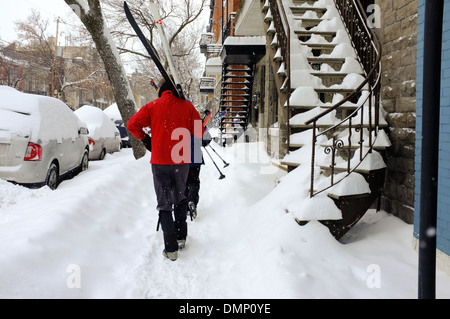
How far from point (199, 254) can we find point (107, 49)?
7531 millimetres

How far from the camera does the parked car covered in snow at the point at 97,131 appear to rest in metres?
11.7

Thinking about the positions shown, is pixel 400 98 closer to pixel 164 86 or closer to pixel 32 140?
pixel 164 86

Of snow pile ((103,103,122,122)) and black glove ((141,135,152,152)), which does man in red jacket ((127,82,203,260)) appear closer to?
black glove ((141,135,152,152))

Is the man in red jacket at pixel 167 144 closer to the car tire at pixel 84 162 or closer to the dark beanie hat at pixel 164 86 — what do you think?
the dark beanie hat at pixel 164 86

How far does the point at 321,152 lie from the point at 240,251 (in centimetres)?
187

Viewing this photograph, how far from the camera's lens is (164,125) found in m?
3.46

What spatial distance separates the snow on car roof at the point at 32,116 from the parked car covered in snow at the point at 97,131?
455 cm

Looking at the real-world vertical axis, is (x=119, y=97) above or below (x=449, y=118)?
above

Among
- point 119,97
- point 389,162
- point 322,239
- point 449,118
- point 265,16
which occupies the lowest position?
point 322,239

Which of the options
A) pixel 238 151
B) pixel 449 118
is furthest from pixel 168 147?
pixel 238 151

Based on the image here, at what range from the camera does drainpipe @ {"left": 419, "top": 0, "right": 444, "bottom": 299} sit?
4.70ft

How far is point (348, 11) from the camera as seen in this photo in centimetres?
675
